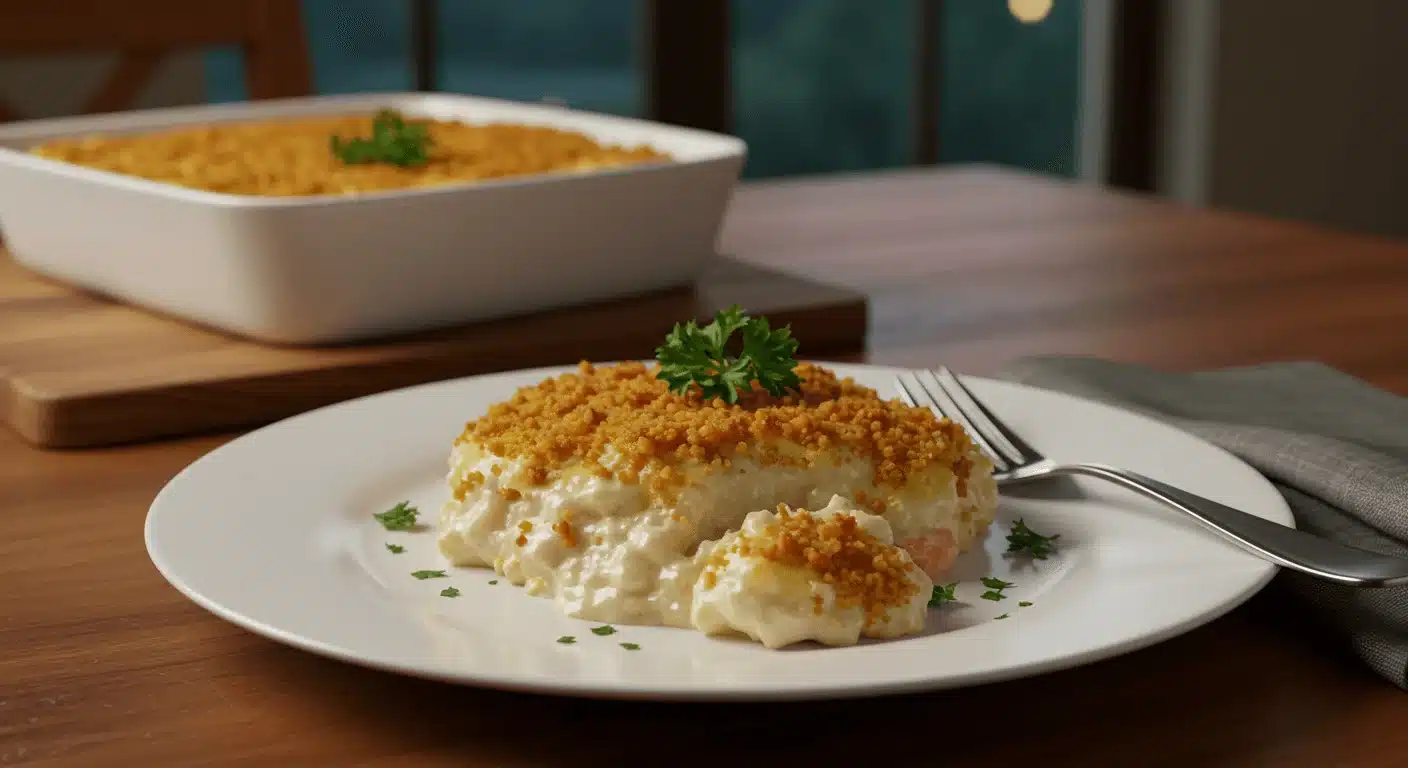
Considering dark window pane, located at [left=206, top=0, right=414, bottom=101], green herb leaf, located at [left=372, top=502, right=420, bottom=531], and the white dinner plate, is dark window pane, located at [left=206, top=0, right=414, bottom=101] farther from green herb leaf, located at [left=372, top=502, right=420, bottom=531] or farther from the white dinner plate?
green herb leaf, located at [left=372, top=502, right=420, bottom=531]

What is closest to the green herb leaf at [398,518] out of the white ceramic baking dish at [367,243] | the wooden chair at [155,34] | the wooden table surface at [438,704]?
the wooden table surface at [438,704]

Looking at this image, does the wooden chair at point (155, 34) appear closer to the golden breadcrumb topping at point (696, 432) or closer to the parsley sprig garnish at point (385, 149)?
the parsley sprig garnish at point (385, 149)

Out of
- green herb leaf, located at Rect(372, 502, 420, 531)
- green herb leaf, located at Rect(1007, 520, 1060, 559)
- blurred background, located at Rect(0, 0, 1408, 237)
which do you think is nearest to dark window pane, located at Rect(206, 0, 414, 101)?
blurred background, located at Rect(0, 0, 1408, 237)

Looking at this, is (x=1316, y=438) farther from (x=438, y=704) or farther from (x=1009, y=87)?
(x=1009, y=87)

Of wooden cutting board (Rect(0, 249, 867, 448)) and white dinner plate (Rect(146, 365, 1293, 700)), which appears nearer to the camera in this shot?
white dinner plate (Rect(146, 365, 1293, 700))

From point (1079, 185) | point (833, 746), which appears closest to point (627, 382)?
point (833, 746)

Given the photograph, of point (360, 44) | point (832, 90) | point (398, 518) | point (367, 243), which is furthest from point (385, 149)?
point (832, 90)

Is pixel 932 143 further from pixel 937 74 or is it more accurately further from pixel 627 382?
pixel 627 382
